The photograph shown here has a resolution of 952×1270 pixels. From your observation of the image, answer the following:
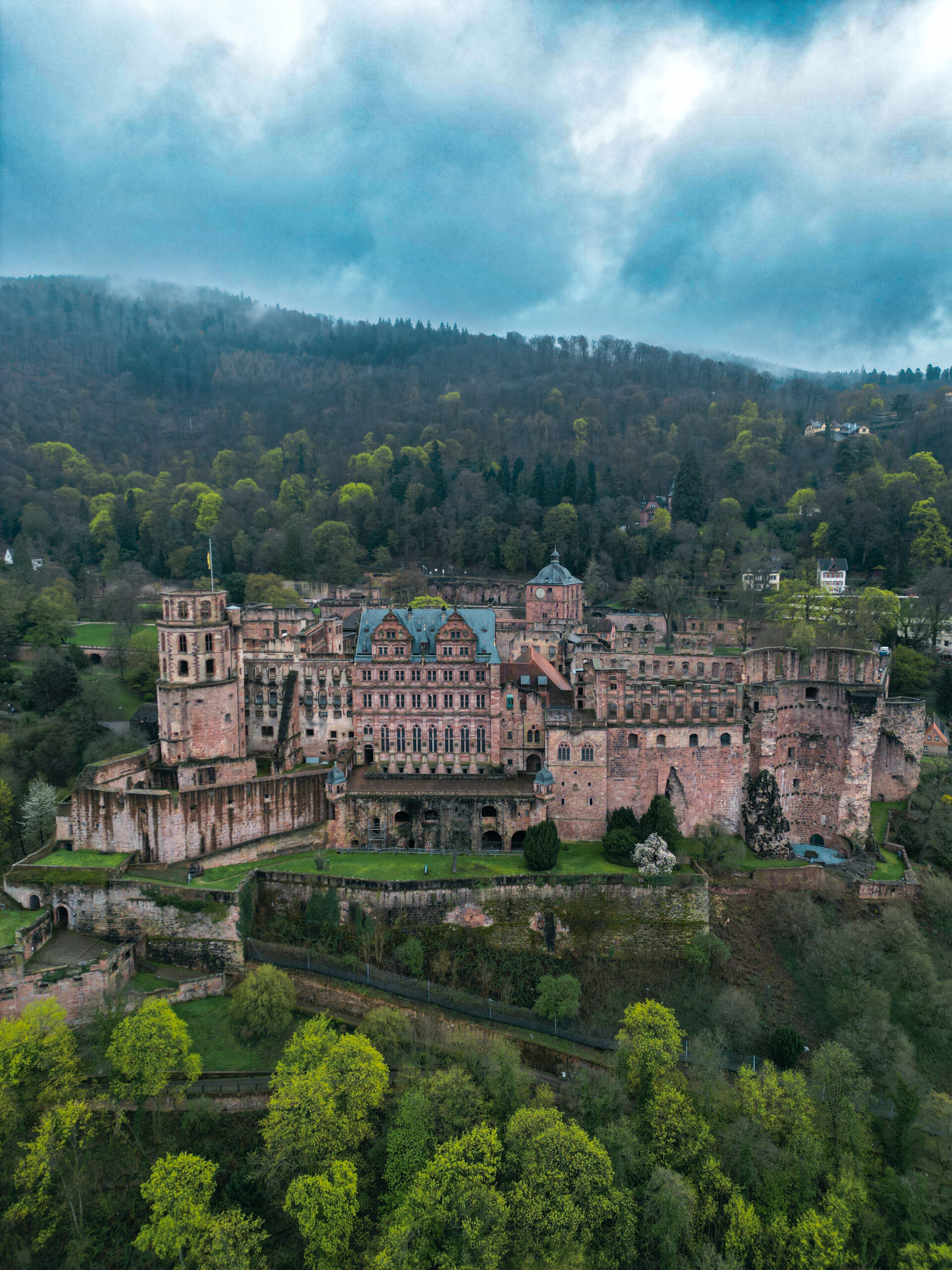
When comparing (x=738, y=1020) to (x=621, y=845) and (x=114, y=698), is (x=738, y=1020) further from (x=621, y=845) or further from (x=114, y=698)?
(x=114, y=698)

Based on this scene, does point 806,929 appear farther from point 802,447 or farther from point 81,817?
point 802,447

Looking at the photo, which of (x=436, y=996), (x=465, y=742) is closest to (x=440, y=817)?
(x=465, y=742)

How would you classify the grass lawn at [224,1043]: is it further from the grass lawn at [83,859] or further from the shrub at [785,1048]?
the shrub at [785,1048]

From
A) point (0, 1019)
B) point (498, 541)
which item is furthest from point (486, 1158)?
point (498, 541)

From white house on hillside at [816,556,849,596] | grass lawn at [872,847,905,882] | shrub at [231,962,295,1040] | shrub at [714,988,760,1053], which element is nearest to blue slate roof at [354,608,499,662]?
shrub at [231,962,295,1040]

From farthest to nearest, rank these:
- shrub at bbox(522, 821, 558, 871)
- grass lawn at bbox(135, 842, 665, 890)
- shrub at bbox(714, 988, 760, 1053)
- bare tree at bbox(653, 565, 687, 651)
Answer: bare tree at bbox(653, 565, 687, 651) < shrub at bbox(522, 821, 558, 871) < grass lawn at bbox(135, 842, 665, 890) < shrub at bbox(714, 988, 760, 1053)

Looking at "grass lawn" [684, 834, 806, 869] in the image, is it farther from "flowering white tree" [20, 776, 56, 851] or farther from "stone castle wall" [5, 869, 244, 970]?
"flowering white tree" [20, 776, 56, 851]
